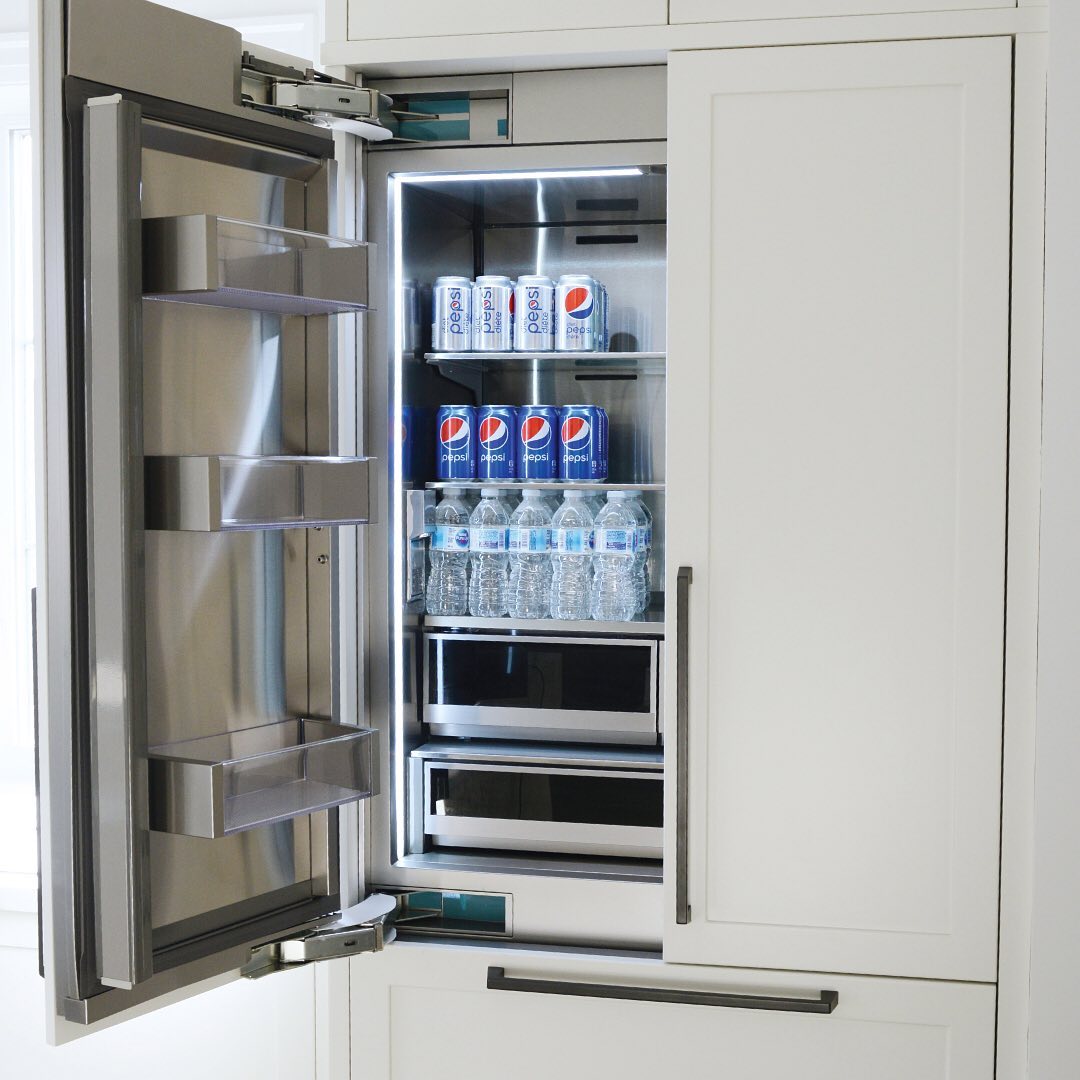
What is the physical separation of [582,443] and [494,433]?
6.1 inches

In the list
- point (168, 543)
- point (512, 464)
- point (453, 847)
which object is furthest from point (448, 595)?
point (168, 543)

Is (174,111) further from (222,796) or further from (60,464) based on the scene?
(222,796)

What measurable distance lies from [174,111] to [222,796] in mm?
859

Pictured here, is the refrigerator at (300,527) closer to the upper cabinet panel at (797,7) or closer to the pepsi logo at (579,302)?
the pepsi logo at (579,302)

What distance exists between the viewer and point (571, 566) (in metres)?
2.01

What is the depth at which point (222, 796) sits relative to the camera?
1385mm

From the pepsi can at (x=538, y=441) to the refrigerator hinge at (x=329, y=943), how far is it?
0.76 m

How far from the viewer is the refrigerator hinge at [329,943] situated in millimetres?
1584

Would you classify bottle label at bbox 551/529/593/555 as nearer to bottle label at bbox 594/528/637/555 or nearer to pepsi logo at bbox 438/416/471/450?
bottle label at bbox 594/528/637/555

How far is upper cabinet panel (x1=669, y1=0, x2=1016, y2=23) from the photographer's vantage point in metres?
1.64

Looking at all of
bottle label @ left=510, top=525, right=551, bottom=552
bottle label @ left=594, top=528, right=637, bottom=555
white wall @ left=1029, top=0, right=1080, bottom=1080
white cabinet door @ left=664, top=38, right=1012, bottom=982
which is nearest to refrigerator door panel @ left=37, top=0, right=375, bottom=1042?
bottle label @ left=510, top=525, right=551, bottom=552

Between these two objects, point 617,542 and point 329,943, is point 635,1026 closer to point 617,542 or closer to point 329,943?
point 329,943

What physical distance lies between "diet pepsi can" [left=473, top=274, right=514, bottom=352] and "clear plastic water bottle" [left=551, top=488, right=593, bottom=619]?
0.29m

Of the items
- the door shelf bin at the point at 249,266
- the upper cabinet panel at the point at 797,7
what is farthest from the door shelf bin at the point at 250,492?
the upper cabinet panel at the point at 797,7
